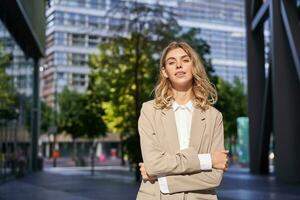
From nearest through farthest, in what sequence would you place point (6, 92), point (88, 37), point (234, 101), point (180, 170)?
point (180, 170)
point (6, 92)
point (234, 101)
point (88, 37)

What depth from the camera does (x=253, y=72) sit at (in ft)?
91.7

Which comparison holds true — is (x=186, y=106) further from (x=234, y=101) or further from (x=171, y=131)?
(x=234, y=101)

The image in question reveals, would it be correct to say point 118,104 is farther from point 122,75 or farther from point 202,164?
point 202,164

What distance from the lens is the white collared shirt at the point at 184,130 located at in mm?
2506

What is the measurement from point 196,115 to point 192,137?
122mm

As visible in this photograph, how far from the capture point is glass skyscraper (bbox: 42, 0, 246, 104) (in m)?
85.8

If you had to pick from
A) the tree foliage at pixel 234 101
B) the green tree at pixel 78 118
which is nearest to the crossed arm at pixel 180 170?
the green tree at pixel 78 118

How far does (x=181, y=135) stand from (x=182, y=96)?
0.75 feet

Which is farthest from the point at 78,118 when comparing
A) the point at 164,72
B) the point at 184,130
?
the point at 184,130

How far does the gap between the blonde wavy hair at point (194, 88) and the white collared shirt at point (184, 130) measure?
4 centimetres

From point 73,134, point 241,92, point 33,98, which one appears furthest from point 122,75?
point 241,92

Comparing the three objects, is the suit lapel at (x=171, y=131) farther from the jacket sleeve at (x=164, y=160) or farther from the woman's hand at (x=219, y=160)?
the woman's hand at (x=219, y=160)

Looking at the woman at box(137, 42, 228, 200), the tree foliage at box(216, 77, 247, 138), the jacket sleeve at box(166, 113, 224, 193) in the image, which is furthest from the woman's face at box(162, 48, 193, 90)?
the tree foliage at box(216, 77, 247, 138)

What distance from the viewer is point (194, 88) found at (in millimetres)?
2748
